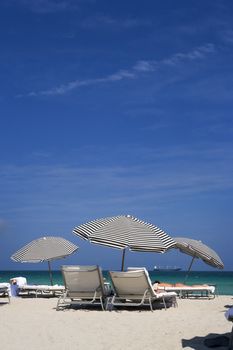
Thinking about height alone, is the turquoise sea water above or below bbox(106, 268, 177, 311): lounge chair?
below

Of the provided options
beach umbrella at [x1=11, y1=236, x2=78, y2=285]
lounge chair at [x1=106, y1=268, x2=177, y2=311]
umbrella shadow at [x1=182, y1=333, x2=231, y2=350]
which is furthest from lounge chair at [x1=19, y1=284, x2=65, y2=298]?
umbrella shadow at [x1=182, y1=333, x2=231, y2=350]

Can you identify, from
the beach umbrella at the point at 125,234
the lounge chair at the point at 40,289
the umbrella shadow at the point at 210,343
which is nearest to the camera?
the umbrella shadow at the point at 210,343

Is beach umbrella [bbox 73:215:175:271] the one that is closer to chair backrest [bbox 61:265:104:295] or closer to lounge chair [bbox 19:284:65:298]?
chair backrest [bbox 61:265:104:295]

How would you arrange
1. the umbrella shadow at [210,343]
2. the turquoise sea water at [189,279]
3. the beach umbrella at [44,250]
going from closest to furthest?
the umbrella shadow at [210,343] → the beach umbrella at [44,250] → the turquoise sea water at [189,279]

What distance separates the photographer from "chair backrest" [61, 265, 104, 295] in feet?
35.0

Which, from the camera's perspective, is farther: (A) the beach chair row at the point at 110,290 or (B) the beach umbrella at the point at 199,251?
(B) the beach umbrella at the point at 199,251

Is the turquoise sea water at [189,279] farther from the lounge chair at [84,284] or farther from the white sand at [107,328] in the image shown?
the white sand at [107,328]

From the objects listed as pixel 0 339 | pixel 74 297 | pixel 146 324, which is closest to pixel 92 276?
pixel 74 297

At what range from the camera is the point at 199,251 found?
47.8ft

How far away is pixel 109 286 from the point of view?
1141 cm

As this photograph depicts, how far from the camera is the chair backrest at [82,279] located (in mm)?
10656

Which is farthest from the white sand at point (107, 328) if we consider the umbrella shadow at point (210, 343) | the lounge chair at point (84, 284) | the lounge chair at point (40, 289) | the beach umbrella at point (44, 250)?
the beach umbrella at point (44, 250)

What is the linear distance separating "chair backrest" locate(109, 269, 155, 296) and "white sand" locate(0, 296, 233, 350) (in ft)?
1.53

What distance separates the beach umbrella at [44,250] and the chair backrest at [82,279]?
4.11m
